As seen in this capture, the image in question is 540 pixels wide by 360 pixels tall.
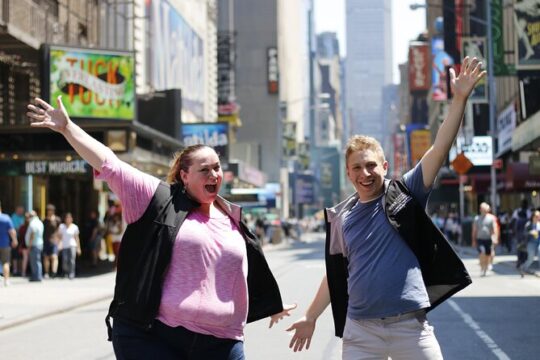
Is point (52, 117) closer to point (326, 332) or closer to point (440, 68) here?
point (326, 332)

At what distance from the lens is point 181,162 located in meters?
5.48

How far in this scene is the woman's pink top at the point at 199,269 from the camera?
5.18 m

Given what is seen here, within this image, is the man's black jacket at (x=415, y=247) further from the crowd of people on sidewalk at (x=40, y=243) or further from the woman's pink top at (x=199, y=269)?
the crowd of people on sidewalk at (x=40, y=243)

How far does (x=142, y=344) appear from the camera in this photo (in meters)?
5.16

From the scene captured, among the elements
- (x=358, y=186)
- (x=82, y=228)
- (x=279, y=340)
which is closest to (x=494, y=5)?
(x=82, y=228)

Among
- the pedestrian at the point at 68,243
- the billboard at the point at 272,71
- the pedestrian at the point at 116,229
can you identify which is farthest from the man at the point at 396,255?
the billboard at the point at 272,71

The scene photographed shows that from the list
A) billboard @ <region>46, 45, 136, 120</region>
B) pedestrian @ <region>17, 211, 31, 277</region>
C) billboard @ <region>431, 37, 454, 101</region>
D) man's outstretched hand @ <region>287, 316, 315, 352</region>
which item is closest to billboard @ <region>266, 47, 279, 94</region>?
billboard @ <region>431, 37, 454, 101</region>

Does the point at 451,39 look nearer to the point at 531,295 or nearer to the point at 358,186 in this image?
the point at 531,295

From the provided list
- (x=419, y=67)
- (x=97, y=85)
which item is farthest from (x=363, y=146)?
(x=419, y=67)

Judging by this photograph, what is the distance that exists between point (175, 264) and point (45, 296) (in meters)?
16.3

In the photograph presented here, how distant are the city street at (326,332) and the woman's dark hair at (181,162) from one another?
617 centimetres

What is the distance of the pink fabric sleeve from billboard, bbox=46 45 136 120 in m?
26.9

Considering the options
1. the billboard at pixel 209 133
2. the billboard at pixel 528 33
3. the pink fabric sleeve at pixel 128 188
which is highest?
the billboard at pixel 528 33

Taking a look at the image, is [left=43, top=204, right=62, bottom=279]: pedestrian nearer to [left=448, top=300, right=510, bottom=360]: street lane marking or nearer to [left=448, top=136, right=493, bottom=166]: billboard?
[left=448, top=300, right=510, bottom=360]: street lane marking
